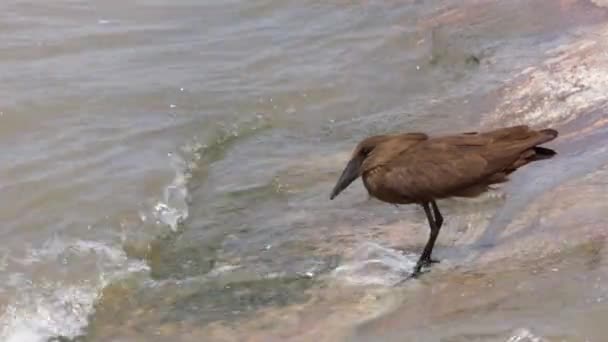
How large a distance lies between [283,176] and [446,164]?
8.41ft

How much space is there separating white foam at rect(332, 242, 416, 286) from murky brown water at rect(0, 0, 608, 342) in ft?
0.05

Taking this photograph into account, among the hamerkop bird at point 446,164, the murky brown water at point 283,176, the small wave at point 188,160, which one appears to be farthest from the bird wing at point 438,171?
the small wave at point 188,160

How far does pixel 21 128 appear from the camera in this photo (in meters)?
9.10

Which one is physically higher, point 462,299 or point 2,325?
point 462,299

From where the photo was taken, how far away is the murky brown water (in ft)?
16.9

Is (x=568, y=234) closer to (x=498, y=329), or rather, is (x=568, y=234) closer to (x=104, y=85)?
(x=498, y=329)

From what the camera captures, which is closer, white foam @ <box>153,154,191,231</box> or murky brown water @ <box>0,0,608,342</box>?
murky brown water @ <box>0,0,608,342</box>

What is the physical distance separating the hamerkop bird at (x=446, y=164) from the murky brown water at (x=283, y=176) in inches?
15.2

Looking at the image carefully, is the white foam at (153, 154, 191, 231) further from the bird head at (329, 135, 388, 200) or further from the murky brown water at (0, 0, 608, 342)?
the bird head at (329, 135, 388, 200)

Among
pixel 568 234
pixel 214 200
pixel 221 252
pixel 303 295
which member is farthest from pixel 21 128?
pixel 568 234

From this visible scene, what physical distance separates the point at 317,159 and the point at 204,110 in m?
1.95

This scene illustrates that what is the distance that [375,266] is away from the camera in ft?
18.7

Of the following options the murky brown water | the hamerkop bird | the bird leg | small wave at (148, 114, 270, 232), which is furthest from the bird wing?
small wave at (148, 114, 270, 232)

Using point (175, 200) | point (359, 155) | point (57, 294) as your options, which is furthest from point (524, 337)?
point (175, 200)
